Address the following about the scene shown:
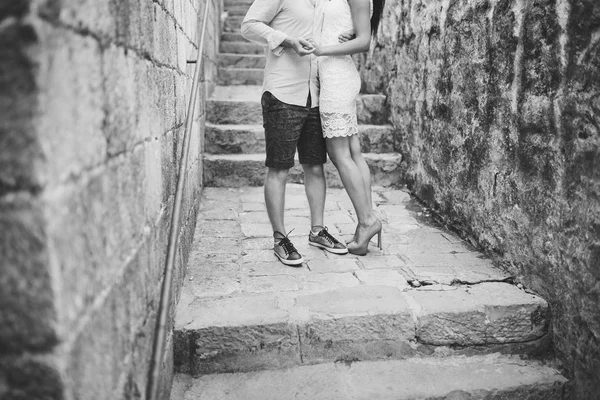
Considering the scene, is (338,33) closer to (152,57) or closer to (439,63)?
(439,63)

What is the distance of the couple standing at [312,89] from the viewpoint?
2.68 meters

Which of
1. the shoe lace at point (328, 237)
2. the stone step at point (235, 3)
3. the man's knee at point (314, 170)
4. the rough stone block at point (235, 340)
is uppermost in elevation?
the stone step at point (235, 3)

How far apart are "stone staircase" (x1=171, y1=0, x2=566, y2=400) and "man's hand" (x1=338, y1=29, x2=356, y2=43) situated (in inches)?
47.8

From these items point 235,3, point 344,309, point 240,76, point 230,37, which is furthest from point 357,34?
point 235,3

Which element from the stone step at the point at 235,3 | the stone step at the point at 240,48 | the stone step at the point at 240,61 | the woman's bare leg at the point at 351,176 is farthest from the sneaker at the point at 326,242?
the stone step at the point at 235,3

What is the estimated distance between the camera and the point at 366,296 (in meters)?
2.30

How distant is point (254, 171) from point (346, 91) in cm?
170

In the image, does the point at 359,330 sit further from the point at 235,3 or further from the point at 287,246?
the point at 235,3

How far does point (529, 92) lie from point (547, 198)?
1.67ft

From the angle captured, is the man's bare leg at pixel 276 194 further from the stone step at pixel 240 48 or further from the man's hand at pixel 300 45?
the stone step at pixel 240 48

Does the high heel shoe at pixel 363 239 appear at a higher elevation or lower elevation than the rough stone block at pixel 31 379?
lower

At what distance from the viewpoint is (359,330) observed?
215cm

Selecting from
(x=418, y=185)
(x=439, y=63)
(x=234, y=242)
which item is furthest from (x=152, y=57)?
(x=418, y=185)

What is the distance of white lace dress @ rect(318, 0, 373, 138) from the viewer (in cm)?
276
